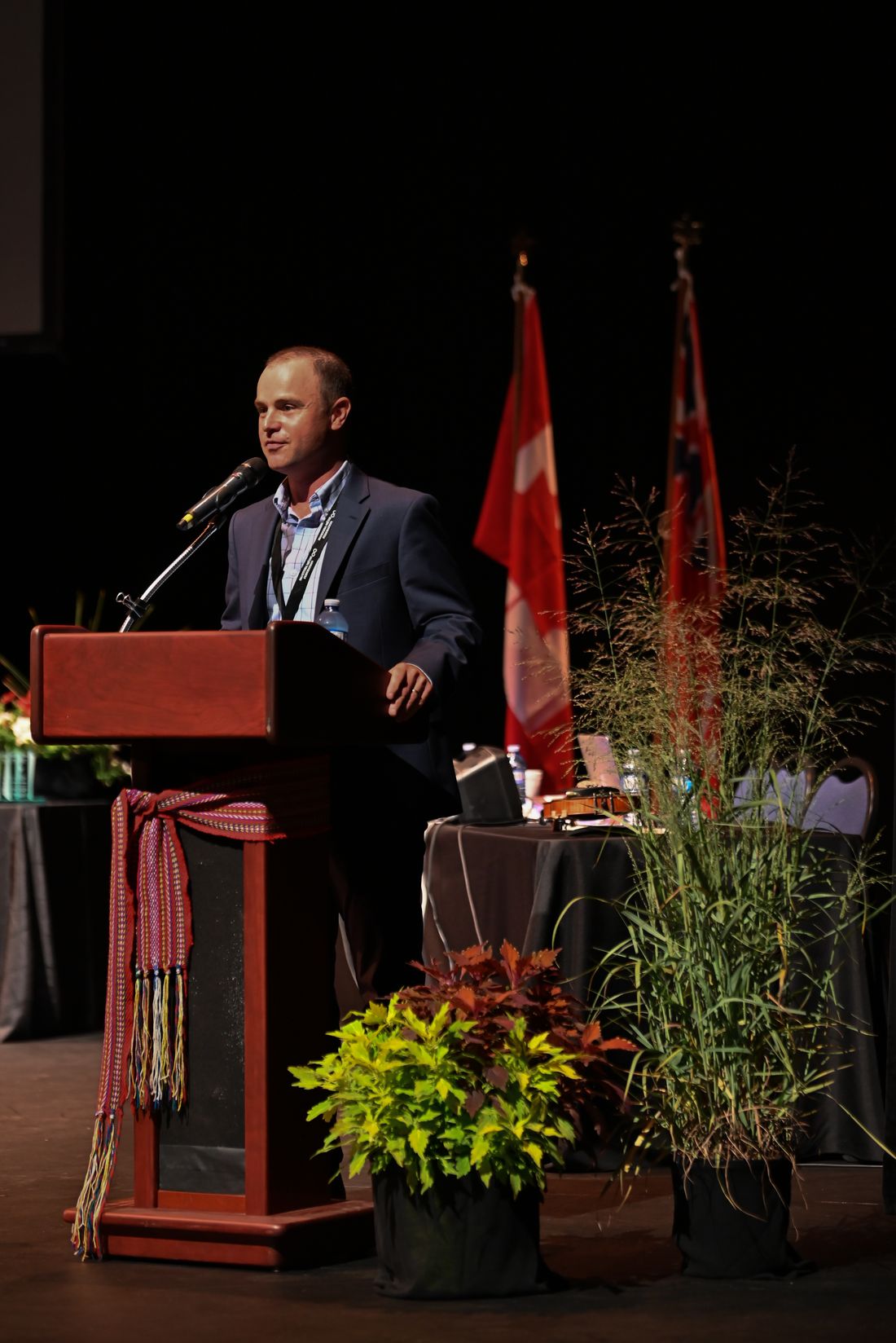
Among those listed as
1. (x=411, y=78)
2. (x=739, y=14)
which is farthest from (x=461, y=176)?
(x=739, y=14)

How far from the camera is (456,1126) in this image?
2.39m

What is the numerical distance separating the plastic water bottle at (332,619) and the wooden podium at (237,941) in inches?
7.0

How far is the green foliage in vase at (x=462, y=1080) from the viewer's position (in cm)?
238

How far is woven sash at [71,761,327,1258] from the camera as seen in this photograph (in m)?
2.58

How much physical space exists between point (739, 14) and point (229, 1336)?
556 cm

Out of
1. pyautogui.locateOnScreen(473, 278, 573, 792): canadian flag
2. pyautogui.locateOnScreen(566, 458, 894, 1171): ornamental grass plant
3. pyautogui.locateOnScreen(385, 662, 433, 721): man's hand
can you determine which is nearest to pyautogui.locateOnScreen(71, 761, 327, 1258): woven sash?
pyautogui.locateOnScreen(385, 662, 433, 721): man's hand

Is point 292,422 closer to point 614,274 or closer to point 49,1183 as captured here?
point 49,1183

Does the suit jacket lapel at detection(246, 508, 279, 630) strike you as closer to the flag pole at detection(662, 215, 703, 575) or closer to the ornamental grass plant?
the ornamental grass plant

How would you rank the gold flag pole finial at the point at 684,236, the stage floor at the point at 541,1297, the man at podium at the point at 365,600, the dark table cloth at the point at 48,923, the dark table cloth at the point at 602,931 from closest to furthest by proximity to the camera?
1. the stage floor at the point at 541,1297
2. the man at podium at the point at 365,600
3. the dark table cloth at the point at 602,931
4. the dark table cloth at the point at 48,923
5. the gold flag pole finial at the point at 684,236

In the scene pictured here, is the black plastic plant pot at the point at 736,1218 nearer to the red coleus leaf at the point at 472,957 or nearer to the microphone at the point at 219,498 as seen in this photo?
the red coleus leaf at the point at 472,957

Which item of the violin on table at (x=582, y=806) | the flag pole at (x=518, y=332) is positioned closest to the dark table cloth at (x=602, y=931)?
the violin on table at (x=582, y=806)

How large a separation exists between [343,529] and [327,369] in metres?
0.25

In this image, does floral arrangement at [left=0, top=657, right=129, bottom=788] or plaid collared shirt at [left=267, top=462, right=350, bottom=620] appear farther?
floral arrangement at [left=0, top=657, right=129, bottom=788]

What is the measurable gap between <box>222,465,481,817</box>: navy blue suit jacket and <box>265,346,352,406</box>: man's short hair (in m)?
0.15
